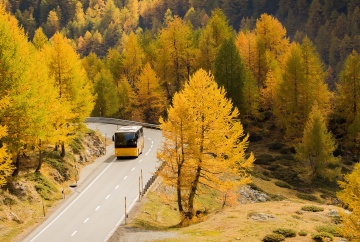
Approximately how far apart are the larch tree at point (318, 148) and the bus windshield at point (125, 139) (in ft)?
69.2

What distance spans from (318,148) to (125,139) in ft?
77.1

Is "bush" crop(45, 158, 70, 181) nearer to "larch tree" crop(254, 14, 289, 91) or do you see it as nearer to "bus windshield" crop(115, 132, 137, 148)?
"bus windshield" crop(115, 132, 137, 148)

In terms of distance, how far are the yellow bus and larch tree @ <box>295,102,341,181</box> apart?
67.7 ft

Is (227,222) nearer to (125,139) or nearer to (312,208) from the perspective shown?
(312,208)

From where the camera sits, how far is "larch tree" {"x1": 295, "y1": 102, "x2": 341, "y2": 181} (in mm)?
48812

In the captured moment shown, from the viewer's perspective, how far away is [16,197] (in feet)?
96.7

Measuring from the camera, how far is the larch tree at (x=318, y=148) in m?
48.8

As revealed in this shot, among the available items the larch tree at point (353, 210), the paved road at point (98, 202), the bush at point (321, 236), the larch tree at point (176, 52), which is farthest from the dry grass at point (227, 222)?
the larch tree at point (176, 52)

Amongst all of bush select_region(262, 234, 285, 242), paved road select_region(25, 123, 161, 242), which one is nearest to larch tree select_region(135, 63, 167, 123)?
paved road select_region(25, 123, 161, 242)

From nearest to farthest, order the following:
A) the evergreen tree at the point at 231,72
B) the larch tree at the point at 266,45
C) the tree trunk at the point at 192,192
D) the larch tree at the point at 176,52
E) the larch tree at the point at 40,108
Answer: the tree trunk at the point at 192,192 < the larch tree at the point at 40,108 < the evergreen tree at the point at 231,72 < the larch tree at the point at 176,52 < the larch tree at the point at 266,45

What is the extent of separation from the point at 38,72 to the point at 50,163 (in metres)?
9.48

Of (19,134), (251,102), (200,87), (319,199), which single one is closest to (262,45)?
(251,102)

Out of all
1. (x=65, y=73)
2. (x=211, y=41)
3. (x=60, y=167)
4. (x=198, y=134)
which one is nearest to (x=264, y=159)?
(x=211, y=41)

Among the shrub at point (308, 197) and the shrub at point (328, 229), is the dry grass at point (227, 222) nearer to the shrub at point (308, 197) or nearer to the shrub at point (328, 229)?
the shrub at point (328, 229)
